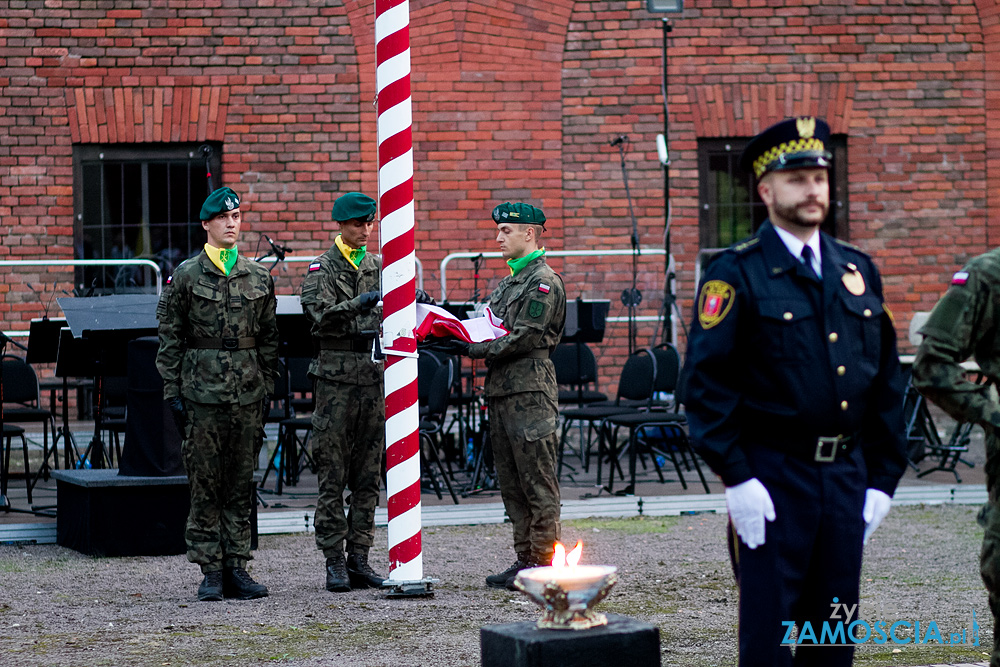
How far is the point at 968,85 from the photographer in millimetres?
14508

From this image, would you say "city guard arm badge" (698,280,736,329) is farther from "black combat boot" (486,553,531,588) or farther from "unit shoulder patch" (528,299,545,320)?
"black combat boot" (486,553,531,588)

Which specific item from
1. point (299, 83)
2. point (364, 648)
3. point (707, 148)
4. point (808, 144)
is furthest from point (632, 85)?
point (808, 144)

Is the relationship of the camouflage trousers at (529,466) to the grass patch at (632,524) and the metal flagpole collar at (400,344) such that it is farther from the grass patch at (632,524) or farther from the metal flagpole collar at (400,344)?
the grass patch at (632,524)

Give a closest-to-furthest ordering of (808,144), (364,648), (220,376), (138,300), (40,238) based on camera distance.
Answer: (808,144), (364,648), (220,376), (138,300), (40,238)

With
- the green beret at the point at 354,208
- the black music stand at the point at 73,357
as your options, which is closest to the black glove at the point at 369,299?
the green beret at the point at 354,208

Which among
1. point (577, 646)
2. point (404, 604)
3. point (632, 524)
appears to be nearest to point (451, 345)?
point (404, 604)

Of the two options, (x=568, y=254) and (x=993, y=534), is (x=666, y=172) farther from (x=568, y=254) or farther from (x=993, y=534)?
(x=993, y=534)

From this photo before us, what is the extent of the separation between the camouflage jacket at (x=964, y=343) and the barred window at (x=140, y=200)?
Result: 35.4ft

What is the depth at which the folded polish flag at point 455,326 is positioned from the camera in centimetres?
728

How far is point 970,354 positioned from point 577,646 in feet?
4.80

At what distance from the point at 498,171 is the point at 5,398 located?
217 inches

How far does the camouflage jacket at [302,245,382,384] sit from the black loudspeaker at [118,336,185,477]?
133 centimetres

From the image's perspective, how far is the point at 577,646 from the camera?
152 inches

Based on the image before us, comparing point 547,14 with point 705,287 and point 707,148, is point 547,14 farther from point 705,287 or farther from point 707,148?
point 705,287
